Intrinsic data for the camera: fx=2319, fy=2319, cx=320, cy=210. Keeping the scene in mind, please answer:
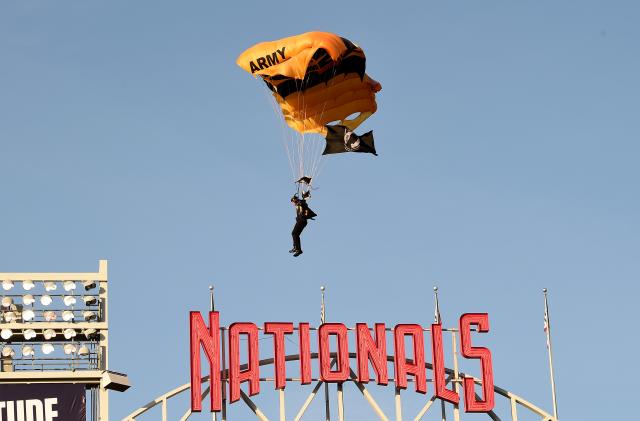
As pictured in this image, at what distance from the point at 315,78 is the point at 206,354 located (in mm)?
12283

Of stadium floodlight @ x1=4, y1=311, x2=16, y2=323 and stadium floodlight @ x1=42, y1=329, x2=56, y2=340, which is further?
stadium floodlight @ x1=4, y1=311, x2=16, y2=323

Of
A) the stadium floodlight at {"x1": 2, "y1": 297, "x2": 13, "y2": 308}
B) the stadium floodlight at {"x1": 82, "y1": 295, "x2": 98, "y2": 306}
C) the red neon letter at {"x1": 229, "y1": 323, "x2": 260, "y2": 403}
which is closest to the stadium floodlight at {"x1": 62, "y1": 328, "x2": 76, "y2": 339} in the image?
the stadium floodlight at {"x1": 82, "y1": 295, "x2": 98, "y2": 306}

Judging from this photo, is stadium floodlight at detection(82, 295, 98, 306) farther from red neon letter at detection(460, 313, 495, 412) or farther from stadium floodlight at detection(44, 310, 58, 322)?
red neon letter at detection(460, 313, 495, 412)

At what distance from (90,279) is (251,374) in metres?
7.53

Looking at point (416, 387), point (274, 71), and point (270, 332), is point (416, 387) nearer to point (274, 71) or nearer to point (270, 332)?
point (270, 332)

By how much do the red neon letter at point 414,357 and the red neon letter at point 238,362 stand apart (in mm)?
6041

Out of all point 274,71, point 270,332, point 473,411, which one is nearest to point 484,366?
point 473,411

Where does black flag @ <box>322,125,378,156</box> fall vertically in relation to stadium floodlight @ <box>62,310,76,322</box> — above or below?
above

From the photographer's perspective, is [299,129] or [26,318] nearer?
[26,318]

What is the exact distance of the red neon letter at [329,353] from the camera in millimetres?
94250

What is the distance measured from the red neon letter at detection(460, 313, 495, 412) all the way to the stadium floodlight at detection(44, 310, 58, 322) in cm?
1687

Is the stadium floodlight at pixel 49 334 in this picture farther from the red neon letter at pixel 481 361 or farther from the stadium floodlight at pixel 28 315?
the red neon letter at pixel 481 361

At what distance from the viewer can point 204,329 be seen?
93750 millimetres

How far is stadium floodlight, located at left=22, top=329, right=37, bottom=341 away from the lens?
9162 centimetres
